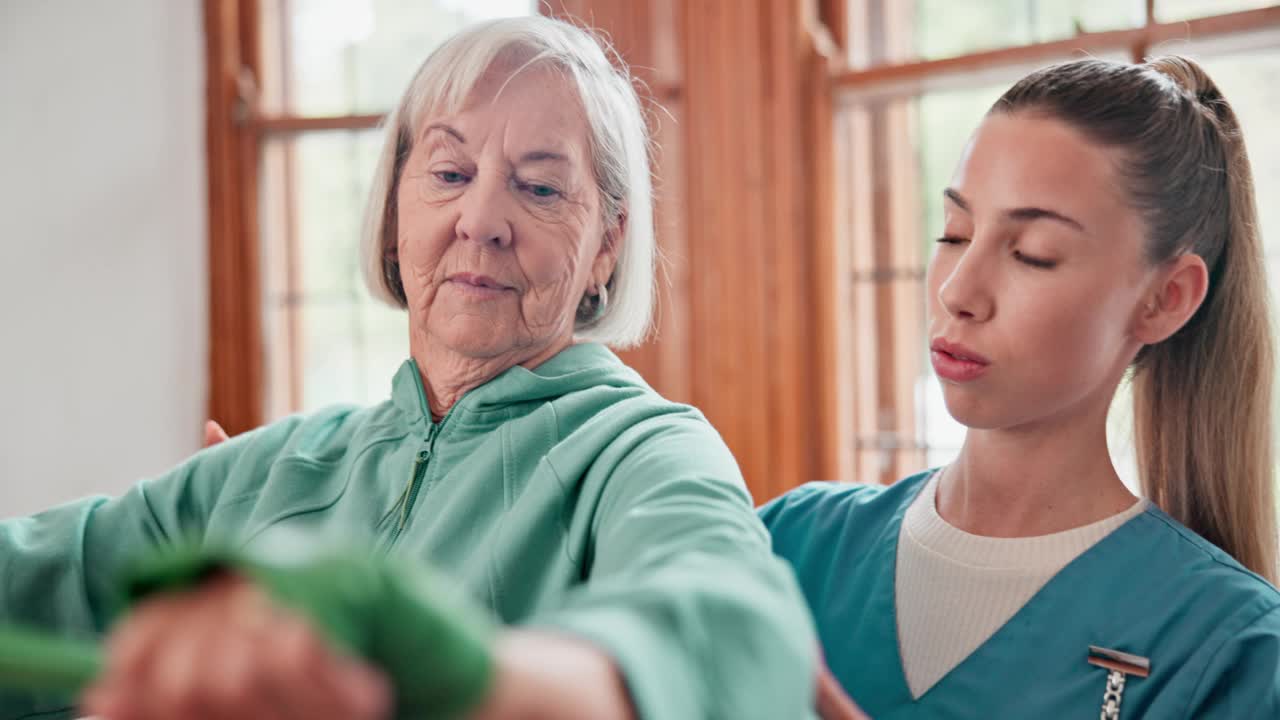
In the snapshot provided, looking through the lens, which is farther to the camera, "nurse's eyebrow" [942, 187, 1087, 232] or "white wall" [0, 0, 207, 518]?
"white wall" [0, 0, 207, 518]

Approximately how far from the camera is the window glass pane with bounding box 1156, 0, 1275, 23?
6.57 feet

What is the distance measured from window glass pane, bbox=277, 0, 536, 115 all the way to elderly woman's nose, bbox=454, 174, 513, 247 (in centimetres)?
197

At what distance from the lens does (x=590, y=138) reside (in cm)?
104

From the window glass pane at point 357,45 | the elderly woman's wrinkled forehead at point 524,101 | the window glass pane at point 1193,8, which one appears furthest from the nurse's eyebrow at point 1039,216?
the window glass pane at point 357,45

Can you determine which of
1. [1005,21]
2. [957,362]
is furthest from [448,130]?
[1005,21]

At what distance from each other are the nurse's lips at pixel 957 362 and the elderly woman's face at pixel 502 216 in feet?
1.15

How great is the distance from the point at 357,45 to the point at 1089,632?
252 centimetres

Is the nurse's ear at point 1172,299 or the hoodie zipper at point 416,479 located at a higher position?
the nurse's ear at point 1172,299

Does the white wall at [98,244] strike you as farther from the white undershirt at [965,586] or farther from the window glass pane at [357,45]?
the white undershirt at [965,586]

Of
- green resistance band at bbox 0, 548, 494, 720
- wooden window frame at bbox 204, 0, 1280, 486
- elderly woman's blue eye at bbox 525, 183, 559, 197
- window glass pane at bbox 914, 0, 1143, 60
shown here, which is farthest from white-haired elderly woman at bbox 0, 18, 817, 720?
window glass pane at bbox 914, 0, 1143, 60

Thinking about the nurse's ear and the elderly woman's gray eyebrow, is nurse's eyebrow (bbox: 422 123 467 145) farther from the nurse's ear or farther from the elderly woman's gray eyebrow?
the nurse's ear

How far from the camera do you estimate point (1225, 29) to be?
78.0 inches

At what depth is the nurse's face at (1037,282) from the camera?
948 mm

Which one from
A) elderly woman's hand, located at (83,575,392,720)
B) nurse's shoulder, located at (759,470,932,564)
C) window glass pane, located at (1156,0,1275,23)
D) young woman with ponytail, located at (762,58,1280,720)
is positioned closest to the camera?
elderly woman's hand, located at (83,575,392,720)
